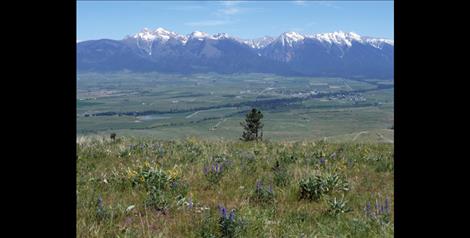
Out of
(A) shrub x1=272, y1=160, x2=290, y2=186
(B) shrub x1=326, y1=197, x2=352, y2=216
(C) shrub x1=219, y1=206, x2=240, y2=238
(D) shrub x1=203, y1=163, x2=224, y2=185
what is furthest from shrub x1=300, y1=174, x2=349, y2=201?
(C) shrub x1=219, y1=206, x2=240, y2=238

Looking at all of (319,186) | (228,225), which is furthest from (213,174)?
(228,225)

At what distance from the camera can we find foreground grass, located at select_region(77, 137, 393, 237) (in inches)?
225

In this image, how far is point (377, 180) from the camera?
958 cm

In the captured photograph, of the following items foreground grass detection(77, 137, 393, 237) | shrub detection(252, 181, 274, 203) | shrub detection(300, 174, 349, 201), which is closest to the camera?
foreground grass detection(77, 137, 393, 237)

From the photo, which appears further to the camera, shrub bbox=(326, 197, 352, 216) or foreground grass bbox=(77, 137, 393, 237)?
shrub bbox=(326, 197, 352, 216)

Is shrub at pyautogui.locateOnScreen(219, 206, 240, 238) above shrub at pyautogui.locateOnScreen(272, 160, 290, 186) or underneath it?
underneath

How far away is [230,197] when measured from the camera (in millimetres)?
7934

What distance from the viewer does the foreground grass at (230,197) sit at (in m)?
5.71

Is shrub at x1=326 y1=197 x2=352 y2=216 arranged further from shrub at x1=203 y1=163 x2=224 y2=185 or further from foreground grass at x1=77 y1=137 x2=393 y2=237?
shrub at x1=203 y1=163 x2=224 y2=185

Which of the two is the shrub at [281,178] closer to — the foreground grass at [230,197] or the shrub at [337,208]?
the foreground grass at [230,197]

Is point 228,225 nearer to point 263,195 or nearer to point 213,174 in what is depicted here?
point 263,195
